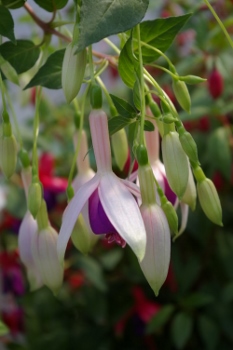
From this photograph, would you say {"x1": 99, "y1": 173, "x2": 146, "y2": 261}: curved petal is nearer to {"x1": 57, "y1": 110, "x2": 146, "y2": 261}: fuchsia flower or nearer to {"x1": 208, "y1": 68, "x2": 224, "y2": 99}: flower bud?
{"x1": 57, "y1": 110, "x2": 146, "y2": 261}: fuchsia flower

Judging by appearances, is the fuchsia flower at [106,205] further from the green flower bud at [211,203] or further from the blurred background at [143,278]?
the blurred background at [143,278]

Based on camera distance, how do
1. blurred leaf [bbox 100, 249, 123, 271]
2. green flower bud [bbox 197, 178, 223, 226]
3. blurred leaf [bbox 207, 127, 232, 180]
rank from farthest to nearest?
1. blurred leaf [bbox 100, 249, 123, 271]
2. blurred leaf [bbox 207, 127, 232, 180]
3. green flower bud [bbox 197, 178, 223, 226]

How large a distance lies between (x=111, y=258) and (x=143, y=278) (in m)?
0.10

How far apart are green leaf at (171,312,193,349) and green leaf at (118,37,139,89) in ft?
2.39

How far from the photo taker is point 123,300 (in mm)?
1448

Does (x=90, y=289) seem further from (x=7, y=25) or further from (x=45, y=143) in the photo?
(x=7, y=25)

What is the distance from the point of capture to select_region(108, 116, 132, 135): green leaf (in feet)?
2.01

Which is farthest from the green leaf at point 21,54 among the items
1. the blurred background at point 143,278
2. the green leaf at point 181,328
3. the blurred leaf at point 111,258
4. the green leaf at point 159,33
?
the blurred leaf at point 111,258

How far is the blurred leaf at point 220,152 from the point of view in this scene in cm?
126

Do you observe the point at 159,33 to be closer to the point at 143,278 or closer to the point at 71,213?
the point at 71,213

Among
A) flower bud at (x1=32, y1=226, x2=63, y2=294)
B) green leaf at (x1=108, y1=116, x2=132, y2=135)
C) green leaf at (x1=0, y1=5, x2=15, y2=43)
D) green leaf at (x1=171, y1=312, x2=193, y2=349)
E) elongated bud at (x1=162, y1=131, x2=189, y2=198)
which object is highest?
green leaf at (x1=0, y1=5, x2=15, y2=43)

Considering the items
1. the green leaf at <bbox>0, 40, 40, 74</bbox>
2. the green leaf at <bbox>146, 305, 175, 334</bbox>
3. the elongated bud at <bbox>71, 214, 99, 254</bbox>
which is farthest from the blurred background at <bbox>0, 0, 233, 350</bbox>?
the elongated bud at <bbox>71, 214, 99, 254</bbox>

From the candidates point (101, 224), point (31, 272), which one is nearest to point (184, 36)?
point (31, 272)

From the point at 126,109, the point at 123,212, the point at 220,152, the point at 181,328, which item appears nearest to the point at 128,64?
the point at 126,109
